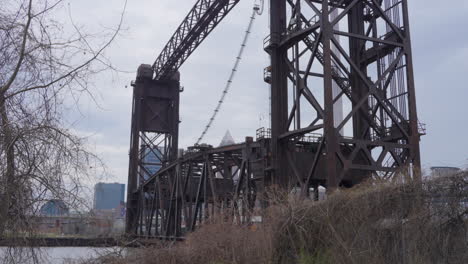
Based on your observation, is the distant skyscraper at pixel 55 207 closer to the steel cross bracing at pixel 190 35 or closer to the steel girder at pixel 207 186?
the steel girder at pixel 207 186

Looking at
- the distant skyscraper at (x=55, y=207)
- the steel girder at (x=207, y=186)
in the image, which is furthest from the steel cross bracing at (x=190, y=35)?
the distant skyscraper at (x=55, y=207)

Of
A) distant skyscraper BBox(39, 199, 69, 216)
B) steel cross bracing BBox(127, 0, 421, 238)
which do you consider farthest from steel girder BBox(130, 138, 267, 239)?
distant skyscraper BBox(39, 199, 69, 216)

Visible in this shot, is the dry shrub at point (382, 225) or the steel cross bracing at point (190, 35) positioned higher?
the steel cross bracing at point (190, 35)

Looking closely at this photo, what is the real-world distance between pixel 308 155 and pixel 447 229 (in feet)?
60.4

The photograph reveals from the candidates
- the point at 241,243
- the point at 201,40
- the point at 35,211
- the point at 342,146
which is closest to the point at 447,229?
the point at 241,243

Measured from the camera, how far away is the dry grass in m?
12.4

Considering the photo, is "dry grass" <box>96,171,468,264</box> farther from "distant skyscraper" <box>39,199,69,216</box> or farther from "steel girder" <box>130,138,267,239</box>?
"distant skyscraper" <box>39,199,69,216</box>

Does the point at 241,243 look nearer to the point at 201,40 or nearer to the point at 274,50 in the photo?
the point at 274,50

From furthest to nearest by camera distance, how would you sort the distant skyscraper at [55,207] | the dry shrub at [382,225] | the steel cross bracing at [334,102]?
1. the steel cross bracing at [334,102]
2. the dry shrub at [382,225]
3. the distant skyscraper at [55,207]

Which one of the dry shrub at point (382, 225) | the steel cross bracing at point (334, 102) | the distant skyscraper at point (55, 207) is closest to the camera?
the distant skyscraper at point (55, 207)

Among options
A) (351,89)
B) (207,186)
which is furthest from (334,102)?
(207,186)

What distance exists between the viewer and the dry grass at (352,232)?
1244cm

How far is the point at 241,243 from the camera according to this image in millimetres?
17656

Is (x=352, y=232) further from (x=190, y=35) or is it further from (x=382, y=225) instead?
(x=190, y=35)
